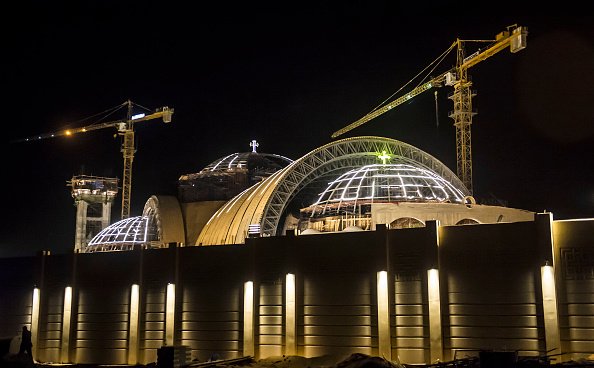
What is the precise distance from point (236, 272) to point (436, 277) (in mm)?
11061

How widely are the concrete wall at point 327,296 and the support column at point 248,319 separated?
0.21 ft

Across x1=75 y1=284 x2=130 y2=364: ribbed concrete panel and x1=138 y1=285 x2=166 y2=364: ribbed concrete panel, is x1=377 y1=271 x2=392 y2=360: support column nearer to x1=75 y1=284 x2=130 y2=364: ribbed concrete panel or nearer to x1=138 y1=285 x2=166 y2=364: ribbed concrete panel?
x1=138 y1=285 x2=166 y2=364: ribbed concrete panel

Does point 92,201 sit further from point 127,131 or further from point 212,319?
point 212,319

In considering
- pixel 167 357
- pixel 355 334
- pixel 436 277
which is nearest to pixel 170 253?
pixel 167 357

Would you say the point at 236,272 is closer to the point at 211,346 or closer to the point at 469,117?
the point at 211,346

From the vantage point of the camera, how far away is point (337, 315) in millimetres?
31062

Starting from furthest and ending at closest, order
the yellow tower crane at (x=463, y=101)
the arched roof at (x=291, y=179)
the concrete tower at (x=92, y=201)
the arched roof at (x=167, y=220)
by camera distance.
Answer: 1. the concrete tower at (x=92, y=201)
2. the yellow tower crane at (x=463, y=101)
3. the arched roof at (x=167, y=220)
4. the arched roof at (x=291, y=179)

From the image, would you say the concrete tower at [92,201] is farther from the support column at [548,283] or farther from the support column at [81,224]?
the support column at [548,283]

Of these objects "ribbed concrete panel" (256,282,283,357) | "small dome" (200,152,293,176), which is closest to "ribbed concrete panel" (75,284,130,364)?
"ribbed concrete panel" (256,282,283,357)

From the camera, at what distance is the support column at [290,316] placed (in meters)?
31.7

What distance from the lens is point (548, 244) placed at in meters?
27.0

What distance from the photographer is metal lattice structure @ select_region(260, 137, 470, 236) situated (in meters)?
45.8

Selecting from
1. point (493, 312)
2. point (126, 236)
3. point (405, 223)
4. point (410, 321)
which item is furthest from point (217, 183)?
point (493, 312)

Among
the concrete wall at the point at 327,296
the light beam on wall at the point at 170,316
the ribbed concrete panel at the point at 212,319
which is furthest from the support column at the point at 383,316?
the light beam on wall at the point at 170,316
